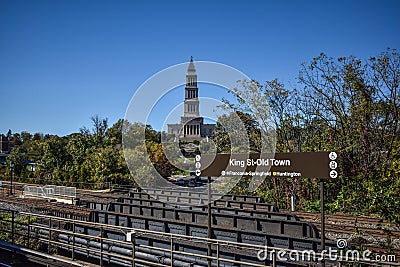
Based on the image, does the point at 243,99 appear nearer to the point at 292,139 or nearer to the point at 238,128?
the point at 238,128

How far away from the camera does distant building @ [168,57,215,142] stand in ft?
51.2

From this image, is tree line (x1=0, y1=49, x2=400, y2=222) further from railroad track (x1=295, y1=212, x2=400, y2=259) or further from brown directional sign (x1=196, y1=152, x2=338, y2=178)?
brown directional sign (x1=196, y1=152, x2=338, y2=178)

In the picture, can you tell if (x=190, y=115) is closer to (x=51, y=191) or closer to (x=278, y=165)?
(x=278, y=165)

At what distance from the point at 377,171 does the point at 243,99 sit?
10.7 meters

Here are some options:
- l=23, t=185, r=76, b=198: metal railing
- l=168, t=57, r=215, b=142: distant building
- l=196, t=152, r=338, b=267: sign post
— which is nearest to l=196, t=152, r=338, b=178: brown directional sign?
l=196, t=152, r=338, b=267: sign post

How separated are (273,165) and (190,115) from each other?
9.72 metres

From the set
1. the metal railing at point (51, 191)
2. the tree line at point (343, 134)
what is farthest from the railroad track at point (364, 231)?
the metal railing at point (51, 191)

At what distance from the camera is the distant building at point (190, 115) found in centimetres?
1561

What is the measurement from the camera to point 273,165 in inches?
323

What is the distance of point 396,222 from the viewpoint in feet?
49.3

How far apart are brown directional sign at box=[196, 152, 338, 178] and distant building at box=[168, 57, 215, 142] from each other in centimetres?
678

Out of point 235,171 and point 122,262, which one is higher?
point 235,171

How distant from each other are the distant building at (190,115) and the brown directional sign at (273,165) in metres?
6.78

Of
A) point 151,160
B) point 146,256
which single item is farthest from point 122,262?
point 151,160
